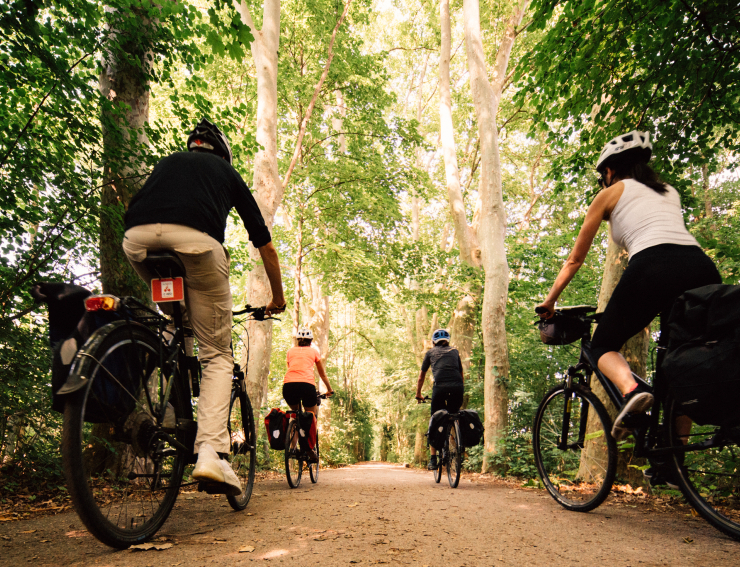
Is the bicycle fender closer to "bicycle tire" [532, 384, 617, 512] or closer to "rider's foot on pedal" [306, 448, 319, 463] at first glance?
"bicycle tire" [532, 384, 617, 512]

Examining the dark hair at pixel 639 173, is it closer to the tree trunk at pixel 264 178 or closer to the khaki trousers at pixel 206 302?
the khaki trousers at pixel 206 302

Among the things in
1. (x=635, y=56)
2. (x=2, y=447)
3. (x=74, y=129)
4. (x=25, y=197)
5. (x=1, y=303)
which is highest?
(x=635, y=56)

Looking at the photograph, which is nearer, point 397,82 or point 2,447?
point 2,447

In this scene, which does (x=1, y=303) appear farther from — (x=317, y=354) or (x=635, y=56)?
(x=635, y=56)

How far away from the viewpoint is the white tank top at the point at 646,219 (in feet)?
8.88

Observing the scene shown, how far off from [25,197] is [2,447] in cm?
227

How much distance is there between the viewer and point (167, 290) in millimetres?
2594

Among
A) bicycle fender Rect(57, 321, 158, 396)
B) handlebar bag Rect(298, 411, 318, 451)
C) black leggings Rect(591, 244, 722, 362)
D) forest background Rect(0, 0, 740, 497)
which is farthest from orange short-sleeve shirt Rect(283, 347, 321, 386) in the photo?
black leggings Rect(591, 244, 722, 362)

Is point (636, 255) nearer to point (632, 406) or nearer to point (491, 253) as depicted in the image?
point (632, 406)

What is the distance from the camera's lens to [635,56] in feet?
17.5

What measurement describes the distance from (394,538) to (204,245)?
2.03m

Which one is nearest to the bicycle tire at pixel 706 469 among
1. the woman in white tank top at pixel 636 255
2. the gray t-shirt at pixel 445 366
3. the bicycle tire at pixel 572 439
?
the woman in white tank top at pixel 636 255

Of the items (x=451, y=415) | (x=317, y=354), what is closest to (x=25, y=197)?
(x=317, y=354)

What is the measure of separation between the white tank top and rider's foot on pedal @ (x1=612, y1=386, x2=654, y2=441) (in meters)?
0.85
